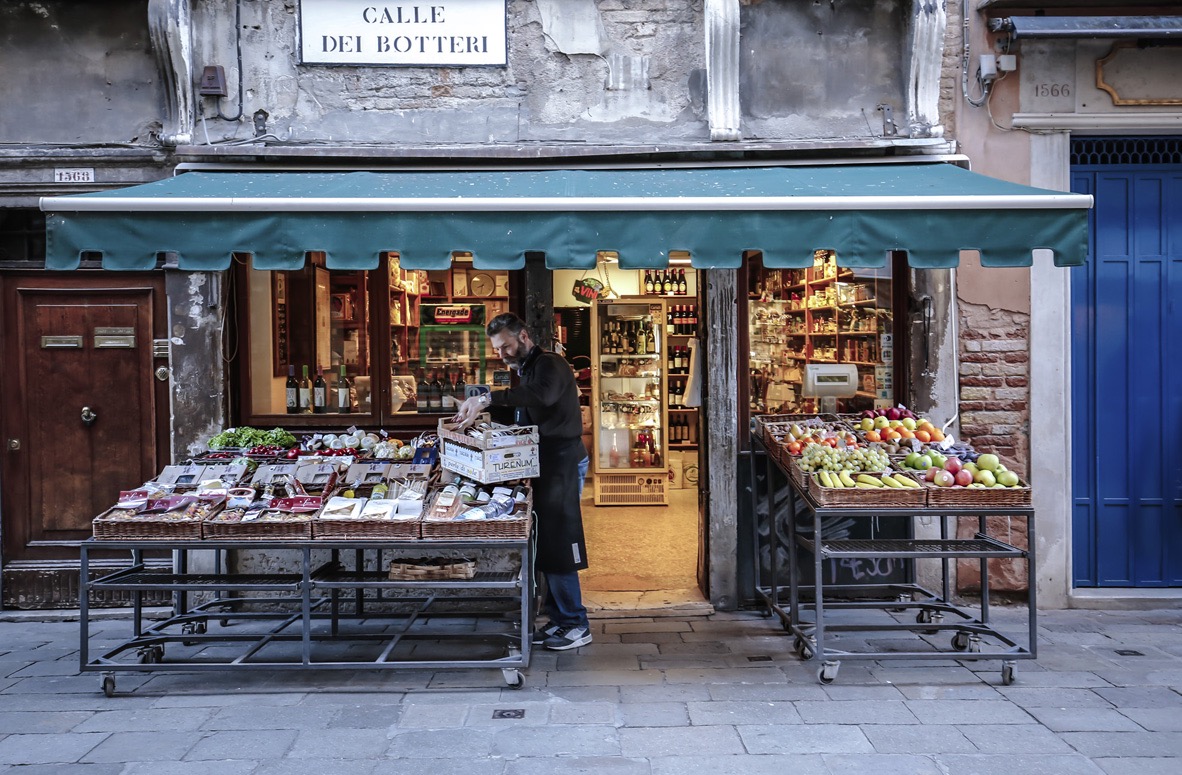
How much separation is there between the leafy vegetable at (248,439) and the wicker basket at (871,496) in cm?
379

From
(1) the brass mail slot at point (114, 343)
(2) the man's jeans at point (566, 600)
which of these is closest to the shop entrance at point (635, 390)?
(2) the man's jeans at point (566, 600)

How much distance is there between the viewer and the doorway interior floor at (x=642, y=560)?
283 inches

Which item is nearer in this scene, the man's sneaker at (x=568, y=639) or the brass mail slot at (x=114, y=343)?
the man's sneaker at (x=568, y=639)

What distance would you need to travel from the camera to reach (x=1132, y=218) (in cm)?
710

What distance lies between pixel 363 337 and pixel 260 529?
2.35m

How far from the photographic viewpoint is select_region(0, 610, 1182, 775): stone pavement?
4.41 meters

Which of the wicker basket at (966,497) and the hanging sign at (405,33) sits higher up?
the hanging sign at (405,33)

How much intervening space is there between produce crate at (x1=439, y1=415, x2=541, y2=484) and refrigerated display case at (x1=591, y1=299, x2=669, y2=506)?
4.97 metres

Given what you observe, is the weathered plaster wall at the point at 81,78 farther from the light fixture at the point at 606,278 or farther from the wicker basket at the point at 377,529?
the light fixture at the point at 606,278

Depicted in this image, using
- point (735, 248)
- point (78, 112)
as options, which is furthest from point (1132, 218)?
point (78, 112)

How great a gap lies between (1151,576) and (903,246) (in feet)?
12.9

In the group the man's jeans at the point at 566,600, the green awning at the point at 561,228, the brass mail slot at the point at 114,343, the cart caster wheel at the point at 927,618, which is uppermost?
the green awning at the point at 561,228

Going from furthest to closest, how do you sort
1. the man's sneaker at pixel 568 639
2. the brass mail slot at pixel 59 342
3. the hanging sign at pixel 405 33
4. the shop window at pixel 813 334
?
the shop window at pixel 813 334
the brass mail slot at pixel 59 342
the hanging sign at pixel 405 33
the man's sneaker at pixel 568 639

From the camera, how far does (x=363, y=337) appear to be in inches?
293
